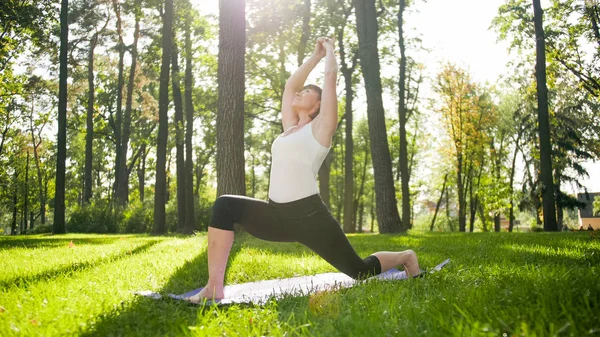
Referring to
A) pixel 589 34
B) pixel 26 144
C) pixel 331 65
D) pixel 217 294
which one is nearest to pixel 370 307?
pixel 217 294

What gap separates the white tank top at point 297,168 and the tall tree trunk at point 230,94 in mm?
5442

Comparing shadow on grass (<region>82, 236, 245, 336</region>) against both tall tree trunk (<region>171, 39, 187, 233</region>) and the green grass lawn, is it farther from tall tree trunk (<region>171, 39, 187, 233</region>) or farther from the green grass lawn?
tall tree trunk (<region>171, 39, 187, 233</region>)

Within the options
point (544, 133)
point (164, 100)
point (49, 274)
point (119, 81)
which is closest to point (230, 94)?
point (49, 274)

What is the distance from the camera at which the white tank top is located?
370 centimetres

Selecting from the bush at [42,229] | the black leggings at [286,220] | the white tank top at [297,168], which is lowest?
the bush at [42,229]

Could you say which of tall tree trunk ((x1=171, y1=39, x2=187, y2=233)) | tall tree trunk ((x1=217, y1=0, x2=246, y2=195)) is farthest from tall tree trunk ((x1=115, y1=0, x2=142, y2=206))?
tall tree trunk ((x1=217, y1=0, x2=246, y2=195))

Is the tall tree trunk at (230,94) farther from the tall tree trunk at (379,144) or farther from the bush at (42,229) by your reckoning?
the bush at (42,229)

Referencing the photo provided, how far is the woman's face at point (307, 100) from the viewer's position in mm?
4133

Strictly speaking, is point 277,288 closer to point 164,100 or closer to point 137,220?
point 164,100

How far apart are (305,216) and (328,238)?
0.29 meters

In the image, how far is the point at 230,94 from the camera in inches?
356

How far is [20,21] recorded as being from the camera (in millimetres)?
14367

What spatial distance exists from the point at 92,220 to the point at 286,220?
23.0 m

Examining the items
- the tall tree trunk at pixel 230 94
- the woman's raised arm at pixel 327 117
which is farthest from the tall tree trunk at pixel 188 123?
the woman's raised arm at pixel 327 117
